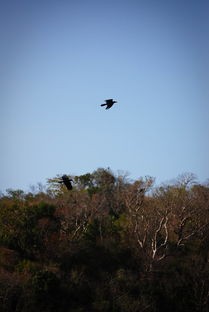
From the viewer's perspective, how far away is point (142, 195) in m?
35.6

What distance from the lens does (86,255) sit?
3141 centimetres

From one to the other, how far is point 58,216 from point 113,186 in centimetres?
1434

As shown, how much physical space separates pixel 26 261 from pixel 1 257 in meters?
1.52

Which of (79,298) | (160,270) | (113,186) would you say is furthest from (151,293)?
(113,186)

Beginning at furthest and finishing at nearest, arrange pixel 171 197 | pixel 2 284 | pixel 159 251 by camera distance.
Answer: pixel 171 197 → pixel 159 251 → pixel 2 284

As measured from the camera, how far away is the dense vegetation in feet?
86.2

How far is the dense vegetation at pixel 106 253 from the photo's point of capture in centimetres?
2628

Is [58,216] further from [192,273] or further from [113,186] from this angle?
[113,186]

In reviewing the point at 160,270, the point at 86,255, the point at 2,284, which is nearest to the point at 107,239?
the point at 86,255

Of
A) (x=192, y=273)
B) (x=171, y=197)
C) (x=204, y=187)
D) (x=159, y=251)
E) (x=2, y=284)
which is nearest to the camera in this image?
(x=2, y=284)

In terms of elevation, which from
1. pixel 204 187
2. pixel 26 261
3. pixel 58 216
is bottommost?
pixel 26 261

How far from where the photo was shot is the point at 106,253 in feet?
106

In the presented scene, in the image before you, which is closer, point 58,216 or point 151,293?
point 151,293

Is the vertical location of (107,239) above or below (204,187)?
below
